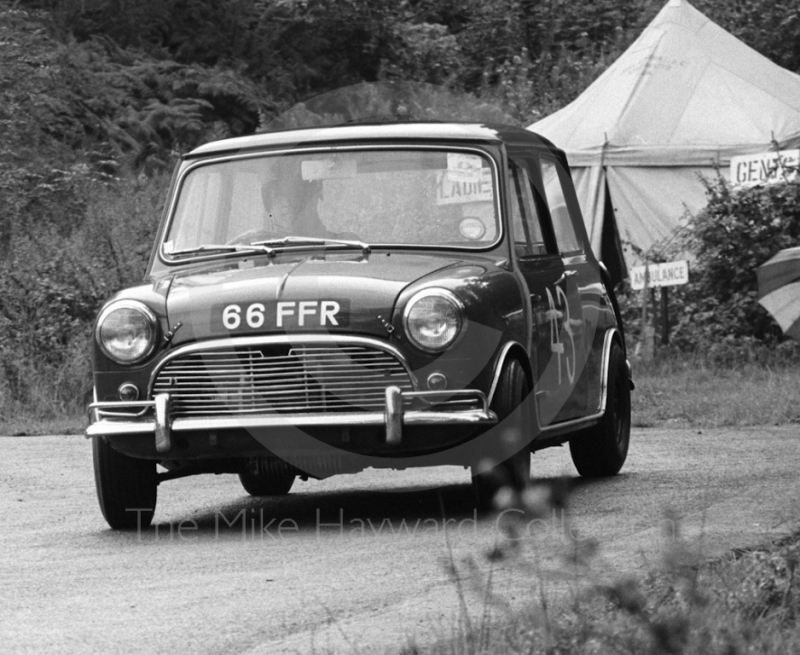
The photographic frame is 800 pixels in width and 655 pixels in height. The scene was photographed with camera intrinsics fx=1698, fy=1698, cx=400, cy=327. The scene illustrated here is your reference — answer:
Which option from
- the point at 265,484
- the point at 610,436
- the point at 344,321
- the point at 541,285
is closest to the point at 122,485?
the point at 344,321

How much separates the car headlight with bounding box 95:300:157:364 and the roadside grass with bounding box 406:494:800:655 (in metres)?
2.47

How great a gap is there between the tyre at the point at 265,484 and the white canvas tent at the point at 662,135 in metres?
11.1

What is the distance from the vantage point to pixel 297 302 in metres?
6.84

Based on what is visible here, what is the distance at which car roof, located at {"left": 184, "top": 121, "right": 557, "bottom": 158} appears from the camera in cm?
795

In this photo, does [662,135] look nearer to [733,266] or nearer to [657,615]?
[733,266]

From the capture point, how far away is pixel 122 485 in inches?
287

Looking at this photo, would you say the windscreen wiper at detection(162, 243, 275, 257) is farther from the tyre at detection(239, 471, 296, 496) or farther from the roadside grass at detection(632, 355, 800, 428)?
the roadside grass at detection(632, 355, 800, 428)

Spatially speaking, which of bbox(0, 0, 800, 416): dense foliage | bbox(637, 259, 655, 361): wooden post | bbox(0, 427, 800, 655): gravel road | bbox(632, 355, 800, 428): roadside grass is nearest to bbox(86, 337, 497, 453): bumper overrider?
bbox(0, 427, 800, 655): gravel road

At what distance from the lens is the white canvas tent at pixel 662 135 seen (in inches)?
769

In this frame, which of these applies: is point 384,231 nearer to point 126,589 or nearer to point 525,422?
point 525,422

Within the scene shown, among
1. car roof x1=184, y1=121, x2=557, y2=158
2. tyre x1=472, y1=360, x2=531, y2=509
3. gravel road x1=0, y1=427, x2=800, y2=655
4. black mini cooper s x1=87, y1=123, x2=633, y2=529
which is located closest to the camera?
gravel road x1=0, y1=427, x2=800, y2=655

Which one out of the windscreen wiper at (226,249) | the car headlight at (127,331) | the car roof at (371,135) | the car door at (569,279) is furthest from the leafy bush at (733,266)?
the car headlight at (127,331)

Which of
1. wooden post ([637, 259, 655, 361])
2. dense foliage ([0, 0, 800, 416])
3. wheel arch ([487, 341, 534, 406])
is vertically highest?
dense foliage ([0, 0, 800, 416])

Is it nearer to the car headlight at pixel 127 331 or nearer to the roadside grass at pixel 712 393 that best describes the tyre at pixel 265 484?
the car headlight at pixel 127 331
